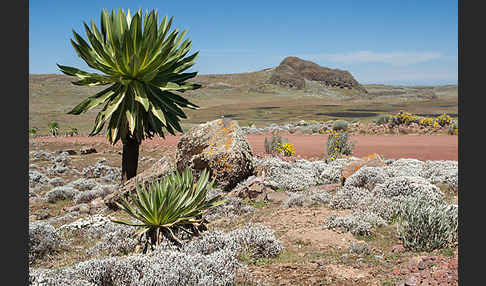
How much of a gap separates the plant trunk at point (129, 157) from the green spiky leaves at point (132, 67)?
0.74 m

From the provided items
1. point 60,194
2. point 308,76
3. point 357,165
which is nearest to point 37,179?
point 60,194

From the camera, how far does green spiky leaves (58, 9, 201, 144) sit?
24.3ft

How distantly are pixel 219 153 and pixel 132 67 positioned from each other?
2.70 m

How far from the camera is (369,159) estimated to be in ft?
30.8

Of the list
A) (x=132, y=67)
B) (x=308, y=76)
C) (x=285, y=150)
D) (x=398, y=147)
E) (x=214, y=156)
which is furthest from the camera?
(x=308, y=76)

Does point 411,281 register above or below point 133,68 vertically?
below

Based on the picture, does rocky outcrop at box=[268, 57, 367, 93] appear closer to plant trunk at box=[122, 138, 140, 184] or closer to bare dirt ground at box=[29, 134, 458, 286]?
plant trunk at box=[122, 138, 140, 184]

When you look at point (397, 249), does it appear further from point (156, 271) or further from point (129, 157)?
point (129, 157)

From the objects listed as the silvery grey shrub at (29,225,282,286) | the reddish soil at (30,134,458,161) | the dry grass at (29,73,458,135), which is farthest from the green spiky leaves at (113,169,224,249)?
the dry grass at (29,73,458,135)

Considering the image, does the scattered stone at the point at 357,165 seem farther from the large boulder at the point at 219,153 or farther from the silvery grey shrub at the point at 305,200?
the large boulder at the point at 219,153

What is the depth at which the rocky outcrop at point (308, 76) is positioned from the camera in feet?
355

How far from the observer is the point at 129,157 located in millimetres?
9117

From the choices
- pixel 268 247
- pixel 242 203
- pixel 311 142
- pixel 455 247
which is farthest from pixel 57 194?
pixel 311 142

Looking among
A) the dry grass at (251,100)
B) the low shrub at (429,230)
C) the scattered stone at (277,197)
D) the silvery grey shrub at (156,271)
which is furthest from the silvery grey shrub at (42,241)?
the dry grass at (251,100)
